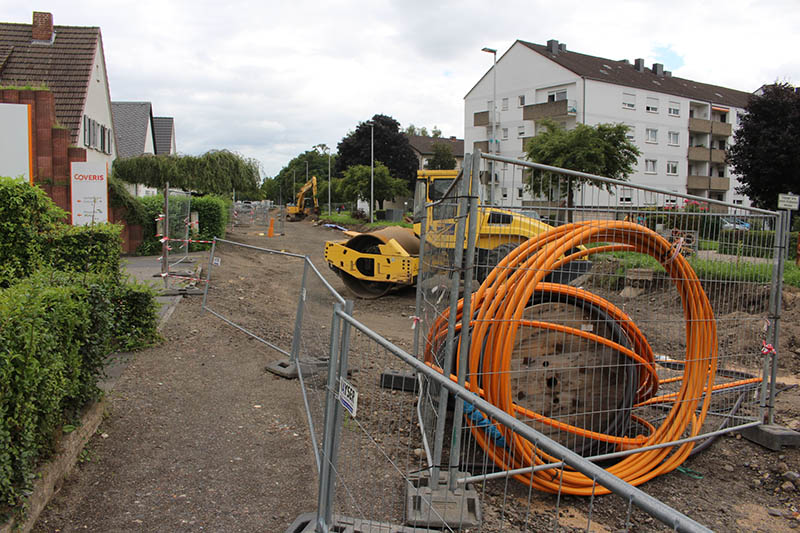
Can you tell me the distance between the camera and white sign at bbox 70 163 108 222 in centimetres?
1378

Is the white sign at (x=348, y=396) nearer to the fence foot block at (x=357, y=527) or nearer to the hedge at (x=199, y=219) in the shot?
the fence foot block at (x=357, y=527)

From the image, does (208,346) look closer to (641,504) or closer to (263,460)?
(263,460)

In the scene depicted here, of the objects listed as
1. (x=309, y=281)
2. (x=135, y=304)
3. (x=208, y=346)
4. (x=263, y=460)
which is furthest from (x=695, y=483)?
(x=135, y=304)

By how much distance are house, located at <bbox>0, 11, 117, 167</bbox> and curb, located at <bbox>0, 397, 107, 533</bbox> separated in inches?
754

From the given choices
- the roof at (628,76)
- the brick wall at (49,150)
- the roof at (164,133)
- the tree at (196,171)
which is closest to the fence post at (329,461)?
the brick wall at (49,150)

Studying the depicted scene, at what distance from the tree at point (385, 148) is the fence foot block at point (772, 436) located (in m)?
64.6

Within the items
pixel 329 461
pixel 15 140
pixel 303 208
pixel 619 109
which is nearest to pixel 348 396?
pixel 329 461

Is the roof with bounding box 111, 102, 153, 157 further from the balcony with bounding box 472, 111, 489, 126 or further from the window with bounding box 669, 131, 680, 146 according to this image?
the window with bounding box 669, 131, 680, 146

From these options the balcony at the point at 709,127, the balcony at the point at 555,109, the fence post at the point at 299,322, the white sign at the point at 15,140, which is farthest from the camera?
the balcony at the point at 709,127

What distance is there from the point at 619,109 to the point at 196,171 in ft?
111

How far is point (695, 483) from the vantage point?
455 cm

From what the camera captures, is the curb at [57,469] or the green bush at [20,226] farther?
the green bush at [20,226]

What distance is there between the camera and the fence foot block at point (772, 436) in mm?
4961

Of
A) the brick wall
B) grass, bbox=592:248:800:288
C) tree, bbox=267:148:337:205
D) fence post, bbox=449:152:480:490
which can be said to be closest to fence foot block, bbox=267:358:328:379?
fence post, bbox=449:152:480:490
